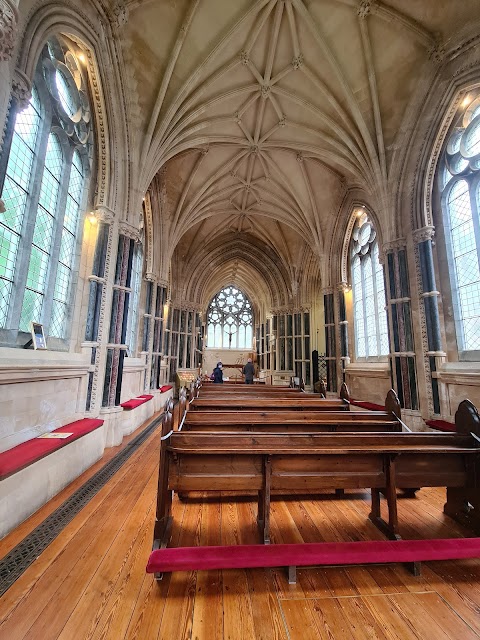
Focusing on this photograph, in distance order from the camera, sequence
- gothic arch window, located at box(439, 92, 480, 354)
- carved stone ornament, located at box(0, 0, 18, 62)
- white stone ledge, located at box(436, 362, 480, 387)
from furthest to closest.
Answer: gothic arch window, located at box(439, 92, 480, 354)
white stone ledge, located at box(436, 362, 480, 387)
carved stone ornament, located at box(0, 0, 18, 62)

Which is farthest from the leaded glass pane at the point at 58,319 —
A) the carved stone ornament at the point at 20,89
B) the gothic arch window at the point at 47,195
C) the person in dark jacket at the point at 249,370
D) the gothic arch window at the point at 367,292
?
the gothic arch window at the point at 367,292

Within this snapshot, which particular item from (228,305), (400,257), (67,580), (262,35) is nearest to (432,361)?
(400,257)

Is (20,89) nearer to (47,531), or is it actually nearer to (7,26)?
(7,26)

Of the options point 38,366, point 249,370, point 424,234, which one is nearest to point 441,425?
point 424,234

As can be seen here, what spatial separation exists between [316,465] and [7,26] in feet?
16.9

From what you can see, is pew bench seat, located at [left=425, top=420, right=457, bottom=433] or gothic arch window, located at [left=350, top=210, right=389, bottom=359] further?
gothic arch window, located at [left=350, top=210, right=389, bottom=359]

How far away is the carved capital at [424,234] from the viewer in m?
7.05

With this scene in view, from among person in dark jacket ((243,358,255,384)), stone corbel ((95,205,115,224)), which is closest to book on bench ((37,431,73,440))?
stone corbel ((95,205,115,224))

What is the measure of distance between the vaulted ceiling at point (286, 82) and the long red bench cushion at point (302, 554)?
25.1ft

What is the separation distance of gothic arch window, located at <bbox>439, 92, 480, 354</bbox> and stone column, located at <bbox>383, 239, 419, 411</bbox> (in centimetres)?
100

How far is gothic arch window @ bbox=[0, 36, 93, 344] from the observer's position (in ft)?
13.0

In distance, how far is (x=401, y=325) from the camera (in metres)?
7.49

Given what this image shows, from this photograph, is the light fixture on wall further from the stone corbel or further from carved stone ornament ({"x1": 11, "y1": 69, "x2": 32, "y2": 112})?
carved stone ornament ({"x1": 11, "y1": 69, "x2": 32, "y2": 112})

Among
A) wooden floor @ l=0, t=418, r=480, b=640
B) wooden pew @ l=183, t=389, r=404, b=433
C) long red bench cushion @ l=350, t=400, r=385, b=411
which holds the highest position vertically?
wooden pew @ l=183, t=389, r=404, b=433
